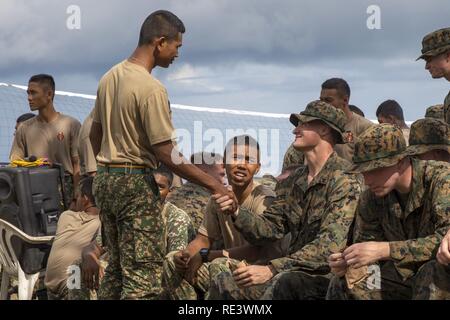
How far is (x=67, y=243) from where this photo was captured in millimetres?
8500

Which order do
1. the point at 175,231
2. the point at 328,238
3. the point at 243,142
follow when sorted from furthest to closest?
1. the point at 175,231
2. the point at 243,142
3. the point at 328,238

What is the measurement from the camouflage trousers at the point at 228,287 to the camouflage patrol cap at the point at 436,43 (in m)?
2.40

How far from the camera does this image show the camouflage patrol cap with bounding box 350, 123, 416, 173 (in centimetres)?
554

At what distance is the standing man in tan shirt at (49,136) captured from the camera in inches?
413

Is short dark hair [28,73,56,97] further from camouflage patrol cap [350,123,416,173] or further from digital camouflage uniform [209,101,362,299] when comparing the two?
camouflage patrol cap [350,123,416,173]

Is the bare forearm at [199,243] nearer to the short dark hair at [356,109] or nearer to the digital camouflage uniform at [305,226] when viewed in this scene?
the digital camouflage uniform at [305,226]

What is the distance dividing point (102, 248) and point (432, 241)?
10.7ft

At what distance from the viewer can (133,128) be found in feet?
21.6

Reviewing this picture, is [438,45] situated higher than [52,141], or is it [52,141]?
[438,45]

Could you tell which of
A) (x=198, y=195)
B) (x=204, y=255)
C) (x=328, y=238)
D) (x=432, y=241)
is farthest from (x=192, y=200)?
(x=432, y=241)

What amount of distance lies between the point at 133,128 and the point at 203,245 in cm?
118

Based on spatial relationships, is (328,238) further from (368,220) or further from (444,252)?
(444,252)

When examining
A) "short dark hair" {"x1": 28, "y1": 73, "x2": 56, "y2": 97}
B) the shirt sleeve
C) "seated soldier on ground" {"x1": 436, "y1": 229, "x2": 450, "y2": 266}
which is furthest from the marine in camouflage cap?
"short dark hair" {"x1": 28, "y1": 73, "x2": 56, "y2": 97}
